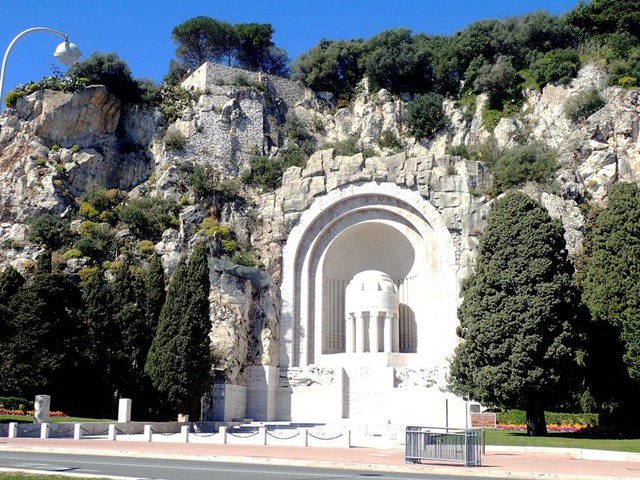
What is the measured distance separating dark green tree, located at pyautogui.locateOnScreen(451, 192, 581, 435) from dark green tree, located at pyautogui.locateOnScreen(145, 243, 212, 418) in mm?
11153

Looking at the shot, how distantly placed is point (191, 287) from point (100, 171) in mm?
21060

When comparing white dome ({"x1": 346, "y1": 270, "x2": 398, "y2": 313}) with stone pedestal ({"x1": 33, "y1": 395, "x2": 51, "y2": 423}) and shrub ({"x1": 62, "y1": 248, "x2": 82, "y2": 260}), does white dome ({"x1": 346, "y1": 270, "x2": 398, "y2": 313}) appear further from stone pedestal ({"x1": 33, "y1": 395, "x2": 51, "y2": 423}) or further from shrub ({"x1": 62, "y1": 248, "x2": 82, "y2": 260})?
shrub ({"x1": 62, "y1": 248, "x2": 82, "y2": 260})

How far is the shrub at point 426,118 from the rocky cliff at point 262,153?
26.2 inches

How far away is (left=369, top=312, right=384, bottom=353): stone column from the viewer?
1494 inches

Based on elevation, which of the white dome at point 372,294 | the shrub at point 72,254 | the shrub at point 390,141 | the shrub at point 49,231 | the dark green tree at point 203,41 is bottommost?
the white dome at point 372,294

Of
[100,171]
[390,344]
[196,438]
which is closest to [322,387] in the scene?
[390,344]

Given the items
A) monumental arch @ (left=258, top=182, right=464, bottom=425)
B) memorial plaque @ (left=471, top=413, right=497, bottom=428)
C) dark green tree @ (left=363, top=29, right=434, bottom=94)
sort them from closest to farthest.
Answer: memorial plaque @ (left=471, top=413, right=497, bottom=428) → monumental arch @ (left=258, top=182, right=464, bottom=425) → dark green tree @ (left=363, top=29, right=434, bottom=94)

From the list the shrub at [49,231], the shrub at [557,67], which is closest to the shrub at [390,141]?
the shrub at [557,67]

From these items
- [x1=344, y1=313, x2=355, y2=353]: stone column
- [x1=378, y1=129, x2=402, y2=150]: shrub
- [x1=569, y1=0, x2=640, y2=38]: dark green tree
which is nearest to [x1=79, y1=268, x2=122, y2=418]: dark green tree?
[x1=344, y1=313, x2=355, y2=353]: stone column

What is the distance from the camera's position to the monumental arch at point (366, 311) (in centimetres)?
3653

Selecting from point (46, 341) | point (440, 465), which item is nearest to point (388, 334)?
point (46, 341)

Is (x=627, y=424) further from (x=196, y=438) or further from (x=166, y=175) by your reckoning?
(x=166, y=175)

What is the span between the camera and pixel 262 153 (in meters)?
55.8

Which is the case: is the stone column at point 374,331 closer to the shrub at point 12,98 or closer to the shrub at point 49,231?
the shrub at point 49,231
